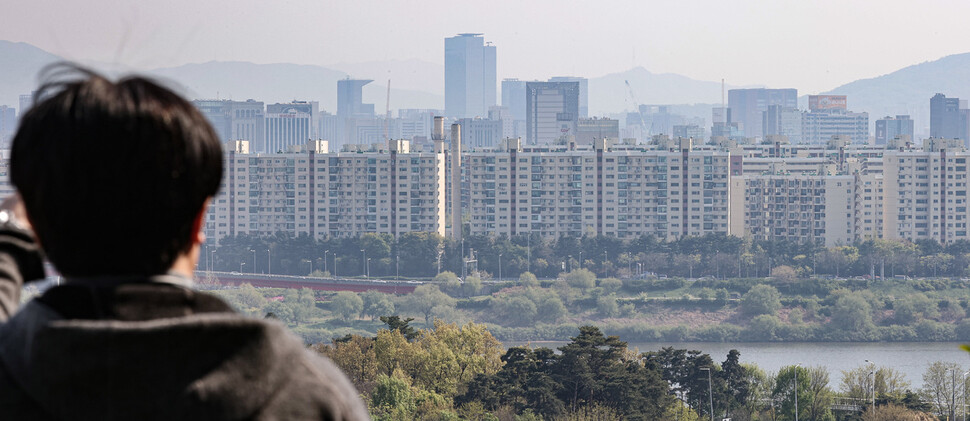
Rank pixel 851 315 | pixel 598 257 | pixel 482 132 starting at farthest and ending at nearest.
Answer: pixel 482 132, pixel 598 257, pixel 851 315

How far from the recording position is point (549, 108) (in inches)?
2820

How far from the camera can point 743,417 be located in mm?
14875

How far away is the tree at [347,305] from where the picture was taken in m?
26.6

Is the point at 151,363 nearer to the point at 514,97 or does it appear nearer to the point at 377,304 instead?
the point at 377,304

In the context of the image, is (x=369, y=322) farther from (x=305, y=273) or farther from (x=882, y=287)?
(x=882, y=287)

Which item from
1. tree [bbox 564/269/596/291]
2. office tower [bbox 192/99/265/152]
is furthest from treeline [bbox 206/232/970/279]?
office tower [bbox 192/99/265/152]

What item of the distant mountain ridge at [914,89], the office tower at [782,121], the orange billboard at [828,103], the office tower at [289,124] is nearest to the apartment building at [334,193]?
the office tower at [289,124]

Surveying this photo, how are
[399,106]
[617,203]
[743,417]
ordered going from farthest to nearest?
1. [399,106]
2. [617,203]
3. [743,417]

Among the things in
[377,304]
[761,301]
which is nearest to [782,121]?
[761,301]

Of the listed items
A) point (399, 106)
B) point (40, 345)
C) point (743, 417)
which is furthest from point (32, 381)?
point (399, 106)

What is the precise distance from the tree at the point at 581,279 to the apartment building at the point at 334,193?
6.63 meters

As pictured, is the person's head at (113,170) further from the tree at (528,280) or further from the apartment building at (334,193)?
the apartment building at (334,193)

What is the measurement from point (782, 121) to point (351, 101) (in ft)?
95.5

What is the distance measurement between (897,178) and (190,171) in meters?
34.7
